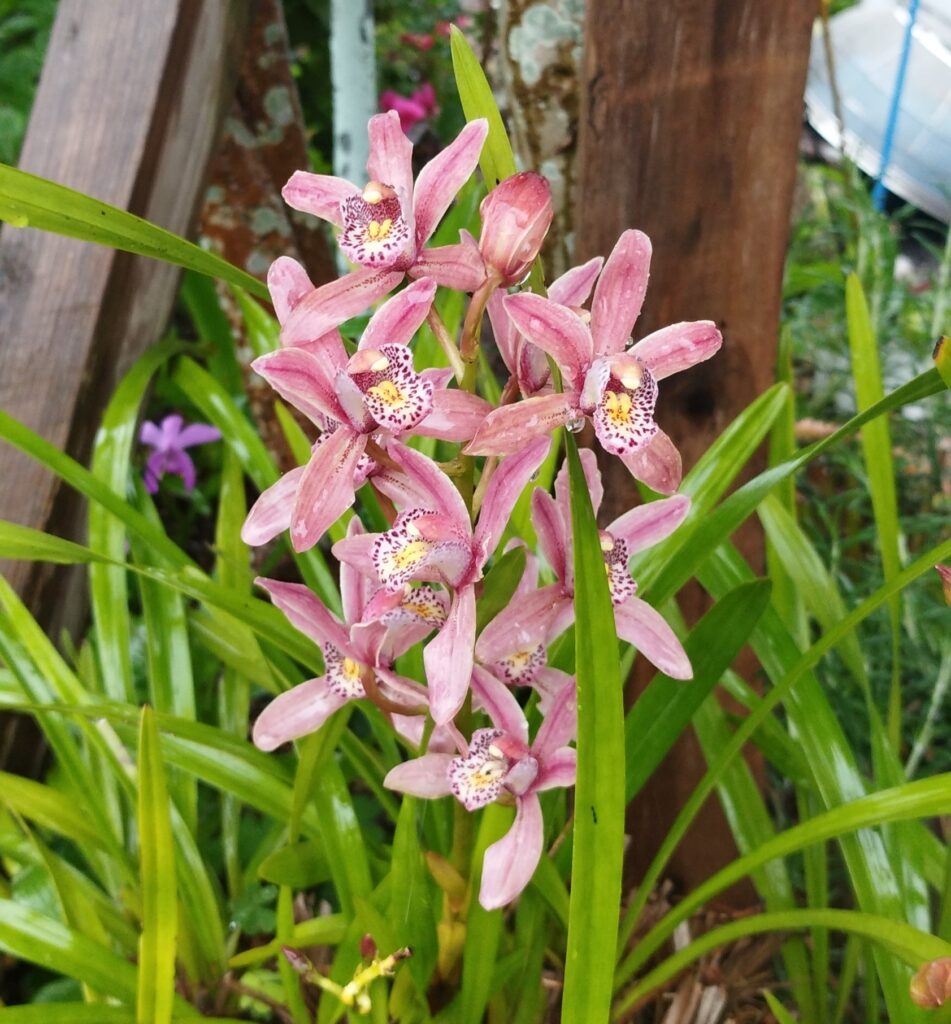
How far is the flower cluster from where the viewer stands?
1.64ft

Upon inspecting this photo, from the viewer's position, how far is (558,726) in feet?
2.04

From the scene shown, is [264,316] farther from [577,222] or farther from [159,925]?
[159,925]

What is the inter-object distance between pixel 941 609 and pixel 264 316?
91cm

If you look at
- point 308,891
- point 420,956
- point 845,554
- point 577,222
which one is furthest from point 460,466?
point 845,554

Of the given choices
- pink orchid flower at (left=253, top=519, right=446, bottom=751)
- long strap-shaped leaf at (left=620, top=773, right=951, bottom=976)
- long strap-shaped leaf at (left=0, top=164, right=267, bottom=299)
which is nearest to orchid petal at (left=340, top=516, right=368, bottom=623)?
pink orchid flower at (left=253, top=519, right=446, bottom=751)

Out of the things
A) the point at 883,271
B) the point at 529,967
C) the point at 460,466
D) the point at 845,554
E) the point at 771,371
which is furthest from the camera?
the point at 845,554

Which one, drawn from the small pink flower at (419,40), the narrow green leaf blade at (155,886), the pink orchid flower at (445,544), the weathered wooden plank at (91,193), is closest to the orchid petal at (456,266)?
the pink orchid flower at (445,544)

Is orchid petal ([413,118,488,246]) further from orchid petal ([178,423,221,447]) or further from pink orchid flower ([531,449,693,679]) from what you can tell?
orchid petal ([178,423,221,447])

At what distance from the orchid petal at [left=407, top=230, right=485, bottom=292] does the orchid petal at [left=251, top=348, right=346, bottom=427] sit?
0.28 feet

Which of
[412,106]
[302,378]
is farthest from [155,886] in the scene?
[412,106]

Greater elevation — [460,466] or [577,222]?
[577,222]

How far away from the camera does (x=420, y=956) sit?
65 centimetres

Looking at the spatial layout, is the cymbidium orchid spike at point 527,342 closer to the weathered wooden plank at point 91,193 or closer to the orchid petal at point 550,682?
the orchid petal at point 550,682

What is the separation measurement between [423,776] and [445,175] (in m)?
0.40
